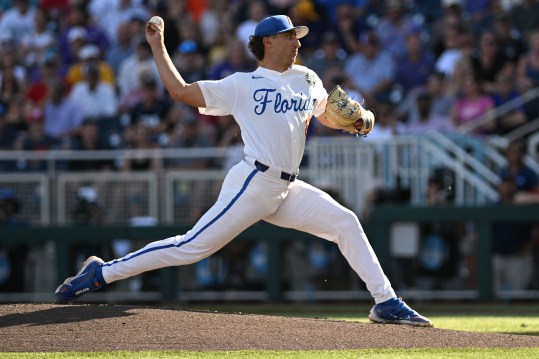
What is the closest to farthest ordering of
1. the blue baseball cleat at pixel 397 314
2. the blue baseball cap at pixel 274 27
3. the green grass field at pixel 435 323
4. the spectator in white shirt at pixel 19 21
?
1. the green grass field at pixel 435 323
2. the blue baseball cap at pixel 274 27
3. the blue baseball cleat at pixel 397 314
4. the spectator in white shirt at pixel 19 21

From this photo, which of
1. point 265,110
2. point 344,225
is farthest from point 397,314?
point 265,110

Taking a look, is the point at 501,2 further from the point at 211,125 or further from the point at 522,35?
the point at 211,125

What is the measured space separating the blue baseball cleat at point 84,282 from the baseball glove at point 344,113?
77.1 inches

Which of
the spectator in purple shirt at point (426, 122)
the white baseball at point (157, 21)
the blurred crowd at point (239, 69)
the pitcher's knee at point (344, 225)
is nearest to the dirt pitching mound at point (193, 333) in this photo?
the pitcher's knee at point (344, 225)

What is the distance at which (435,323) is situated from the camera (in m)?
9.81

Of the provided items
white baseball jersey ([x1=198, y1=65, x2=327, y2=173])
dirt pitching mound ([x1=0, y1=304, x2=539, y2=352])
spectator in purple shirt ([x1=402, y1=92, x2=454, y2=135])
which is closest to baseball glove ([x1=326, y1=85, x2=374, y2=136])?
white baseball jersey ([x1=198, y1=65, x2=327, y2=173])

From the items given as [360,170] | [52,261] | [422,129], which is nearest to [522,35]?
[422,129]

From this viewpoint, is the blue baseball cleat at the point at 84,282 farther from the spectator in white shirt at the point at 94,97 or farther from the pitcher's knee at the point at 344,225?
the spectator in white shirt at the point at 94,97

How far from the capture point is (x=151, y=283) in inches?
537

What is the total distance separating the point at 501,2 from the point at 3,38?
7.87 meters

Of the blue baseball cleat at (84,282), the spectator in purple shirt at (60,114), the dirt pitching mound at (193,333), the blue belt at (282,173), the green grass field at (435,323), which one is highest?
the spectator in purple shirt at (60,114)

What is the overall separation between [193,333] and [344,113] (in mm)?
1900

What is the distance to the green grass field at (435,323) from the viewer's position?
21.1 ft

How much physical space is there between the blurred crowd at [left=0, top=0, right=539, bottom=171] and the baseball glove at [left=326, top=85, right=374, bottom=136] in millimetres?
5502
